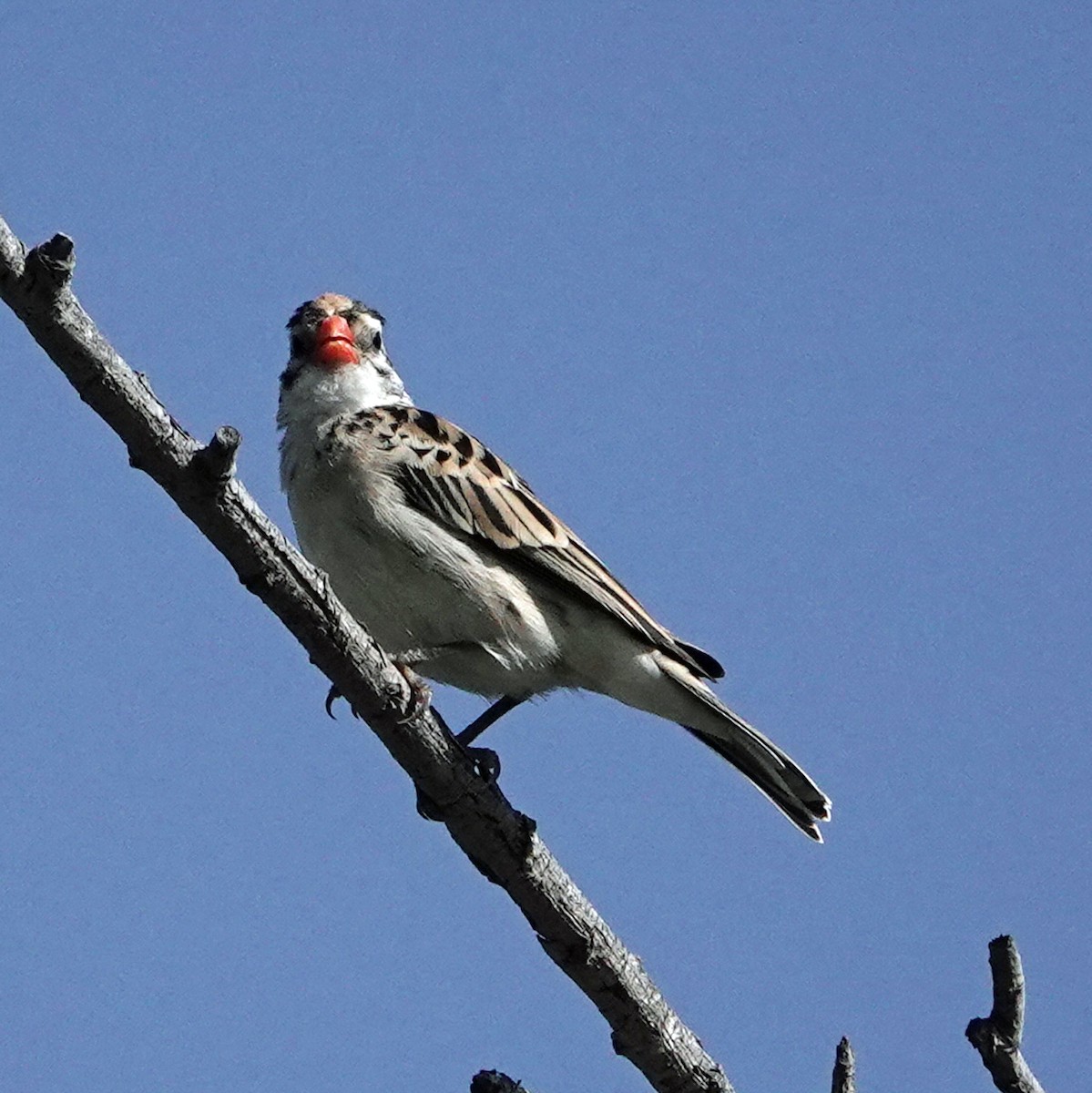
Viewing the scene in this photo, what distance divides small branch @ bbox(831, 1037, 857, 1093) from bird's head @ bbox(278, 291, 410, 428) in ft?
15.5

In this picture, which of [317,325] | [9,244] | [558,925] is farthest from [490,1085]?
[317,325]

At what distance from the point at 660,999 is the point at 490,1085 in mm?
1408

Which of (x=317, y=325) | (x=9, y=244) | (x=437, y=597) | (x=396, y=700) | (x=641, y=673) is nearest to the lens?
(x=9, y=244)

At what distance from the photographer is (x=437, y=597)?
27.1ft

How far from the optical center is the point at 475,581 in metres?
8.36

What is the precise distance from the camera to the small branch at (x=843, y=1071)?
5730 millimetres

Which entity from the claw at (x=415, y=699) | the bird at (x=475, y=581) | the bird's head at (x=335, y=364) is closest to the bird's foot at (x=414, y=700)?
the claw at (x=415, y=699)

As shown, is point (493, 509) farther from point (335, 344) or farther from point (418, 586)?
point (335, 344)

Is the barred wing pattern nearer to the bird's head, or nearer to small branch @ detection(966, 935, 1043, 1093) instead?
the bird's head

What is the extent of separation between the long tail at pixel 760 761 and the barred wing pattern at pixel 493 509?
0.12m

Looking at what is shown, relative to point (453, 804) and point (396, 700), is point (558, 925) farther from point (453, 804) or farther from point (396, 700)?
point (396, 700)

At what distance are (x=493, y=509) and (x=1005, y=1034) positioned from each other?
4.04 meters

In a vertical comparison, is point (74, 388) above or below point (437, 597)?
below

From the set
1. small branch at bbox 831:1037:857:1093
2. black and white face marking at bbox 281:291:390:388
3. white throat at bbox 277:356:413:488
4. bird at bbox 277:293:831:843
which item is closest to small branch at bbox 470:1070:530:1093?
small branch at bbox 831:1037:857:1093
